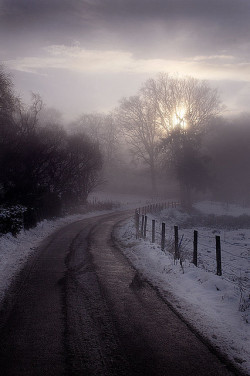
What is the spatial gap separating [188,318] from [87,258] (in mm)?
6856

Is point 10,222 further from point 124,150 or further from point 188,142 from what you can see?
point 124,150

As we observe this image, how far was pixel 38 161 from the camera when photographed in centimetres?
2861

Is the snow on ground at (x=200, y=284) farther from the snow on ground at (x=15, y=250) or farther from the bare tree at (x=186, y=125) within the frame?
the bare tree at (x=186, y=125)

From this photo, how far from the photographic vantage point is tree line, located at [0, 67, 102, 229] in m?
24.7

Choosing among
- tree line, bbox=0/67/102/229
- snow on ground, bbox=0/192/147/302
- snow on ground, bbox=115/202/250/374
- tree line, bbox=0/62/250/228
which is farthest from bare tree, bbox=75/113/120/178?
snow on ground, bbox=115/202/250/374

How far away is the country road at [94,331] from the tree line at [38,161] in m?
14.0

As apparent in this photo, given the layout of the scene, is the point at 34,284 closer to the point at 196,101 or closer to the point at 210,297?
the point at 210,297

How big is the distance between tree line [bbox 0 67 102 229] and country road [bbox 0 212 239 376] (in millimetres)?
14031

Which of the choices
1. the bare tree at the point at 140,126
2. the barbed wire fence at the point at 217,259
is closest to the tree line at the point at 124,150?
the bare tree at the point at 140,126

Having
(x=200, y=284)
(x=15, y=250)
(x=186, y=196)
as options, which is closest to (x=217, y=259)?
(x=200, y=284)

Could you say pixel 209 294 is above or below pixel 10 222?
below

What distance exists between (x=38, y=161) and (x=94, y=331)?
24118mm

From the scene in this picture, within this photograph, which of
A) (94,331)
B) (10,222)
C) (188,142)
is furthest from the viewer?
(188,142)

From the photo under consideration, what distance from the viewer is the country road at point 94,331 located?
4840 millimetres
